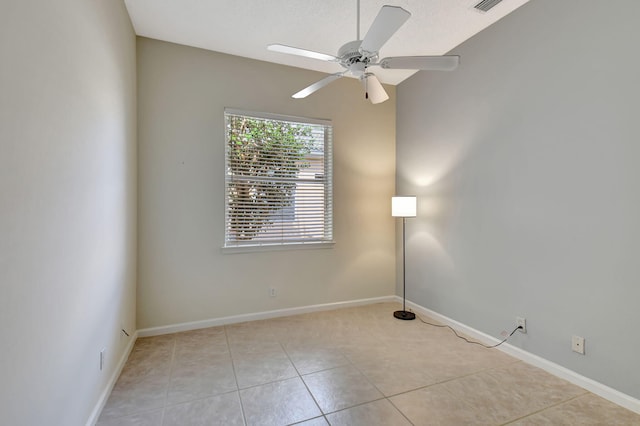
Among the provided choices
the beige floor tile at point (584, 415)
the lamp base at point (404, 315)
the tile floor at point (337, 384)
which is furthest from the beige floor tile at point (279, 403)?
the lamp base at point (404, 315)

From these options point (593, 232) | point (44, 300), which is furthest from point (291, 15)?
point (593, 232)

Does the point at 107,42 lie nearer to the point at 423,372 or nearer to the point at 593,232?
the point at 423,372

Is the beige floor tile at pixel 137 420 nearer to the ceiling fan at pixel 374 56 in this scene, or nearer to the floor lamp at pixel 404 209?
the ceiling fan at pixel 374 56

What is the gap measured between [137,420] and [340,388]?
126 cm

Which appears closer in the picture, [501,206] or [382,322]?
[501,206]

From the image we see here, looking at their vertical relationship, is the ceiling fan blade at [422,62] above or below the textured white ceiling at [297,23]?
below

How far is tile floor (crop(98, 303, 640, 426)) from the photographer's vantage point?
1.79 m

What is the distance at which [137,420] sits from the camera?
1.76m

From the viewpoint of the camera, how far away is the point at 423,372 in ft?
7.45

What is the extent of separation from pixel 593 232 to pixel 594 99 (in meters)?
0.90

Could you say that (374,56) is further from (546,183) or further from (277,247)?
(277,247)

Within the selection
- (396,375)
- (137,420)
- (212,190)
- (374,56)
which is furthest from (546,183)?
(137,420)

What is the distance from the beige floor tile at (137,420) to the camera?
1729mm

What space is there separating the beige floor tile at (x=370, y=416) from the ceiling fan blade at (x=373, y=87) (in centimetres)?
213
